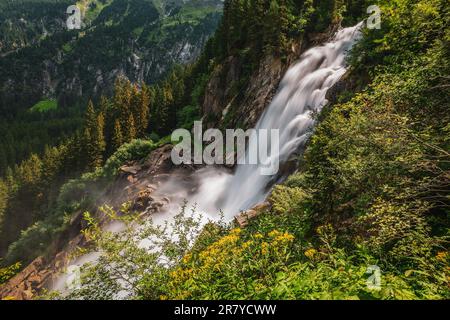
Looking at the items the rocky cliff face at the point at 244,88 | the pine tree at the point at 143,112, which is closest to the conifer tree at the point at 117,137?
the pine tree at the point at 143,112

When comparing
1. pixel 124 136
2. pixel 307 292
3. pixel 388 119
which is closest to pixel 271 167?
pixel 388 119

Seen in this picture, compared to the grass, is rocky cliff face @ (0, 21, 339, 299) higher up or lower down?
higher up

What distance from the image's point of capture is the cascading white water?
24.0 m

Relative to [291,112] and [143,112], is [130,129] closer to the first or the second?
[143,112]

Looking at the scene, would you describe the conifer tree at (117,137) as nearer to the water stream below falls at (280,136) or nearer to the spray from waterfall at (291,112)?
the water stream below falls at (280,136)

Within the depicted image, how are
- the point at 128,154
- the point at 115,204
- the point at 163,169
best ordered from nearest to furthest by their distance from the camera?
the point at 115,204, the point at 163,169, the point at 128,154

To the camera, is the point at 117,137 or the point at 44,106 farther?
the point at 44,106

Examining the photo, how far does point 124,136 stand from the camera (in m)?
52.0

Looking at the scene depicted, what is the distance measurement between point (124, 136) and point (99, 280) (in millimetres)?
47224

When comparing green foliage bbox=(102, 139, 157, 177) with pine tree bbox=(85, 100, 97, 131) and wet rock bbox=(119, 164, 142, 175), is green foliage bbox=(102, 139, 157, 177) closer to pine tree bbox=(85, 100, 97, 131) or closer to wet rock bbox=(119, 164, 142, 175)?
wet rock bbox=(119, 164, 142, 175)

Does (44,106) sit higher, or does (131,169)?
(131,169)

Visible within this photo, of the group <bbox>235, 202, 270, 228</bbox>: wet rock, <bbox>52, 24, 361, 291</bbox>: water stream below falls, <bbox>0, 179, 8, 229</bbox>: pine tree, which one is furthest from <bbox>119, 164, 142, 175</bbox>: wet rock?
<bbox>0, 179, 8, 229</bbox>: pine tree

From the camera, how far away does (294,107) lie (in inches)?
1041

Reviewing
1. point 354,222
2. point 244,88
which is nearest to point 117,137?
point 244,88
